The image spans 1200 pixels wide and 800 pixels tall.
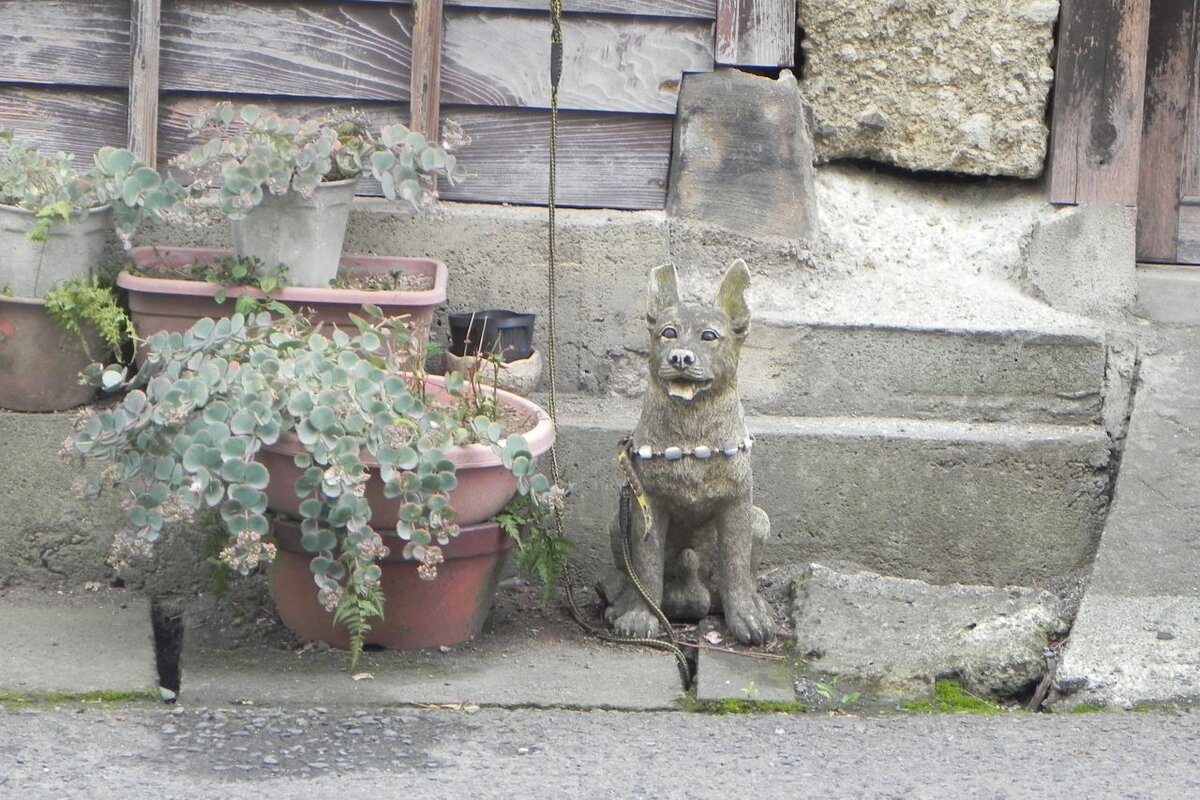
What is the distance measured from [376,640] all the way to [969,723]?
4.44 feet

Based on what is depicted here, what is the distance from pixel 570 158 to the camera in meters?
4.60

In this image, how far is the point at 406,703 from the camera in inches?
138

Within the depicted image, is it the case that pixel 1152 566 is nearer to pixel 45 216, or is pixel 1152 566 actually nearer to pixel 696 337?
pixel 696 337

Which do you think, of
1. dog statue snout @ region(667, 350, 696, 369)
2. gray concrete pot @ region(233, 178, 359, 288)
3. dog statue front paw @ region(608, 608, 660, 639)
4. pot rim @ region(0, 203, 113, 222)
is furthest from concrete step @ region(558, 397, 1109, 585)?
pot rim @ region(0, 203, 113, 222)

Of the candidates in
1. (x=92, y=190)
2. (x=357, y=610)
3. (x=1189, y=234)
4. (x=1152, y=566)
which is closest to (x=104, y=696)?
(x=357, y=610)

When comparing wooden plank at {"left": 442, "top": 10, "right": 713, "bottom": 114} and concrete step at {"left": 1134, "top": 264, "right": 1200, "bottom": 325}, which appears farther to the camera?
concrete step at {"left": 1134, "top": 264, "right": 1200, "bottom": 325}

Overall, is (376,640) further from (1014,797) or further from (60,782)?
(1014,797)

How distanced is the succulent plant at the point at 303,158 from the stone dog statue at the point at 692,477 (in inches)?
27.5

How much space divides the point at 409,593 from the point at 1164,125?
9.36 ft

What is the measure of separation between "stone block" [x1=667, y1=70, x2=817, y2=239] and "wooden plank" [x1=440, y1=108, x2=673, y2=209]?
0.25 feet

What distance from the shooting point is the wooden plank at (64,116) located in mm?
4418

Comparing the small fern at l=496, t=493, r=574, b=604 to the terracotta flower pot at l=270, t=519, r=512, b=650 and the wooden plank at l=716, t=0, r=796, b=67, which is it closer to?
the terracotta flower pot at l=270, t=519, r=512, b=650

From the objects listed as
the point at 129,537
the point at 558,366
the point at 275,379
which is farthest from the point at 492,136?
the point at 129,537

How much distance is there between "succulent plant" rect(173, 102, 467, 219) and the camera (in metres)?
3.92
